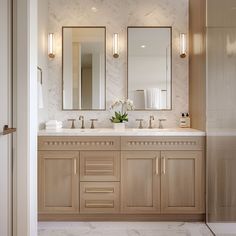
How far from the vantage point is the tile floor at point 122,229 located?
264cm

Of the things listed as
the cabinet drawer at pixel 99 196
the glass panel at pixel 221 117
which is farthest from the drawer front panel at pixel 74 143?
the glass panel at pixel 221 117

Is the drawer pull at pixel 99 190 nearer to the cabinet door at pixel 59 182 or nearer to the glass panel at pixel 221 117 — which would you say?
the cabinet door at pixel 59 182

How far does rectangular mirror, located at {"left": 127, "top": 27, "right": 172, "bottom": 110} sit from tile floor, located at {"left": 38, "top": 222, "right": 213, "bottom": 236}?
1386 millimetres

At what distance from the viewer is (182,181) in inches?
112

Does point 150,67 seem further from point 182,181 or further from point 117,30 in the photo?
point 182,181

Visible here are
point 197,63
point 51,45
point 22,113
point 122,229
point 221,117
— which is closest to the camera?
point 22,113

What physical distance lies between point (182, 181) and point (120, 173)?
0.64 metres

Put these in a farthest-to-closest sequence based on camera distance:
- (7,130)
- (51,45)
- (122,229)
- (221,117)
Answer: (51,45)
(122,229)
(221,117)
(7,130)

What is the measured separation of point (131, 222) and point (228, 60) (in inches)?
72.3

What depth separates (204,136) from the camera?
2.83 m

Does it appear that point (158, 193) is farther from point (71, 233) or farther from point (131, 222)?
point (71, 233)

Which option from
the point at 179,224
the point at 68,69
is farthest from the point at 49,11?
the point at 179,224

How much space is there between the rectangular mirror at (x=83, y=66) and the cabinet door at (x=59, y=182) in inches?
33.0

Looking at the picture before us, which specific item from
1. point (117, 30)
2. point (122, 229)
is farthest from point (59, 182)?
point (117, 30)
